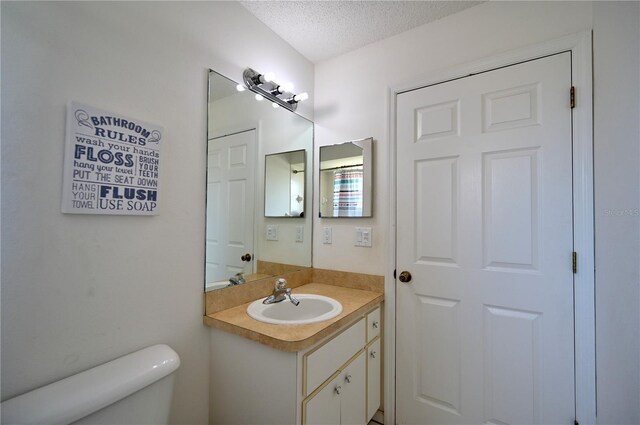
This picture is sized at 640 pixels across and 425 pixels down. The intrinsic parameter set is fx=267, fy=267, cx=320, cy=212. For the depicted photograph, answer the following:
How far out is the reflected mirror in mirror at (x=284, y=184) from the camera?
1743 millimetres

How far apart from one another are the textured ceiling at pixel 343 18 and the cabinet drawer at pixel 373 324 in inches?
68.5

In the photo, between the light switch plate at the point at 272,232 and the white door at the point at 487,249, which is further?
the light switch plate at the point at 272,232

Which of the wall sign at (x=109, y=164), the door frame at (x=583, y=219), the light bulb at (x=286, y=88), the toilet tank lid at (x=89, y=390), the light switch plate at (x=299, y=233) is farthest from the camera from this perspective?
the light switch plate at (x=299, y=233)

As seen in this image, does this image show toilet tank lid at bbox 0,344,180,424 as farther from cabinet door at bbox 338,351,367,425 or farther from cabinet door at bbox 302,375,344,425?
cabinet door at bbox 338,351,367,425

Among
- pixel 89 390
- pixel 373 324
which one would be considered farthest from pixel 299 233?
pixel 89 390

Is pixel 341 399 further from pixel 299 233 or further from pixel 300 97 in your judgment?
pixel 300 97

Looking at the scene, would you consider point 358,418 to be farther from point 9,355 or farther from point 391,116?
point 391,116

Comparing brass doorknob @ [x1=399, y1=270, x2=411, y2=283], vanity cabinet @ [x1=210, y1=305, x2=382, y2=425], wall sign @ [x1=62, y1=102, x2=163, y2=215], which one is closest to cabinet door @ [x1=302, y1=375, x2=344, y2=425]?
vanity cabinet @ [x1=210, y1=305, x2=382, y2=425]

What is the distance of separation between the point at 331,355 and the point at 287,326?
0.25 m

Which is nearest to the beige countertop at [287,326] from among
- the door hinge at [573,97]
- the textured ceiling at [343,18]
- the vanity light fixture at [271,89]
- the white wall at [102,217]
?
the white wall at [102,217]

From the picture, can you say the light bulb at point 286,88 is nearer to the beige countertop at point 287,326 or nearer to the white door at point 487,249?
the white door at point 487,249

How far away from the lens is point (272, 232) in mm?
1735

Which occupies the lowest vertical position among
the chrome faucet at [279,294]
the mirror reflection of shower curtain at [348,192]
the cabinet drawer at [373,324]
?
the cabinet drawer at [373,324]

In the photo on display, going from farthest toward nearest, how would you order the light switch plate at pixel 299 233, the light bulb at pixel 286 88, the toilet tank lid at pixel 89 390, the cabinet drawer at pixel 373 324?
the light switch plate at pixel 299 233
the light bulb at pixel 286 88
the cabinet drawer at pixel 373 324
the toilet tank lid at pixel 89 390
